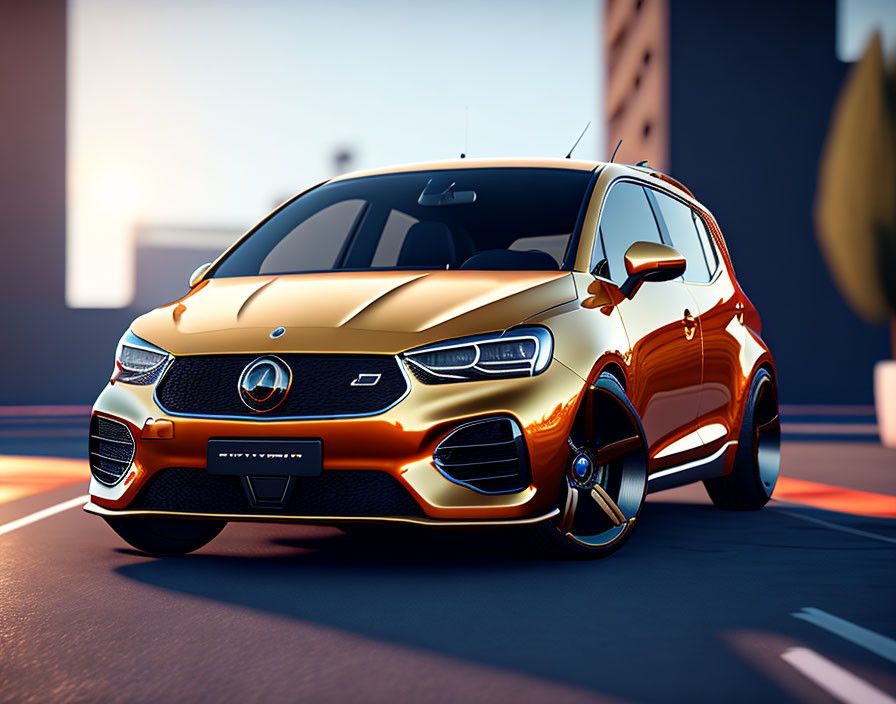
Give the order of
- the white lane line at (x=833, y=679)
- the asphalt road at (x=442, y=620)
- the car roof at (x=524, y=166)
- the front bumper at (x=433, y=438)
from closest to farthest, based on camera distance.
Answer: the white lane line at (x=833, y=679)
the asphalt road at (x=442, y=620)
the front bumper at (x=433, y=438)
the car roof at (x=524, y=166)

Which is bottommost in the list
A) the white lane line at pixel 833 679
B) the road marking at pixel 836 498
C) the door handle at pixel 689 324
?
the road marking at pixel 836 498

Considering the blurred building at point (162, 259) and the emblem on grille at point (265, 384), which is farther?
the blurred building at point (162, 259)

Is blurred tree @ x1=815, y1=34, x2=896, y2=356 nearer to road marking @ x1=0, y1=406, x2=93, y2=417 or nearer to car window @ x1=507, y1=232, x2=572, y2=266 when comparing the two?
road marking @ x1=0, y1=406, x2=93, y2=417

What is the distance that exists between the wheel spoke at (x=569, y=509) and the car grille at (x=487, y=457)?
0.31 meters

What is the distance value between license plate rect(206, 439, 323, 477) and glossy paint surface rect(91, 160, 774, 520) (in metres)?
0.04

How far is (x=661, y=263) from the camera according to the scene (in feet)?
21.1

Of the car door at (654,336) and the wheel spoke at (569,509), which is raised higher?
the car door at (654,336)

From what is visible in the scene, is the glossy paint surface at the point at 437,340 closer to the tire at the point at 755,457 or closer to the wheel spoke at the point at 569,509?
the wheel spoke at the point at 569,509

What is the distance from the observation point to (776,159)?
36.8 m

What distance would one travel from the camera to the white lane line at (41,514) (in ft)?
25.3

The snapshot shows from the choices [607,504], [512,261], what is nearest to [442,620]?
[607,504]

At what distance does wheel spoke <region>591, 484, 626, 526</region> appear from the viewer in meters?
5.97

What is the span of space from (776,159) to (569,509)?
3263 centimetres

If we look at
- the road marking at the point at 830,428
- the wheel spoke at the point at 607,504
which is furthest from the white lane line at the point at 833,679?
the road marking at the point at 830,428
